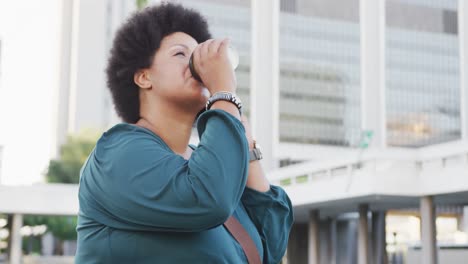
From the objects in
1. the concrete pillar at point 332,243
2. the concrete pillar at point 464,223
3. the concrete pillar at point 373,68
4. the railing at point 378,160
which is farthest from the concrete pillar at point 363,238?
the concrete pillar at point 373,68

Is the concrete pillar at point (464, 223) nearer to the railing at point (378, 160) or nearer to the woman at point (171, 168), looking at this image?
the railing at point (378, 160)

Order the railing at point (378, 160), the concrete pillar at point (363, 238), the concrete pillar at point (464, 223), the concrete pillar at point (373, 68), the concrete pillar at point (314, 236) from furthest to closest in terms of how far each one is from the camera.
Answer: the concrete pillar at point (373, 68) → the concrete pillar at point (464, 223) → the concrete pillar at point (314, 236) → the concrete pillar at point (363, 238) → the railing at point (378, 160)

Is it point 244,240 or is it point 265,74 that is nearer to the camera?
point 244,240

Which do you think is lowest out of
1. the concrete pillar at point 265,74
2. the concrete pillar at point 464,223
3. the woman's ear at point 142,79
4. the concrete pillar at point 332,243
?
the concrete pillar at point 332,243

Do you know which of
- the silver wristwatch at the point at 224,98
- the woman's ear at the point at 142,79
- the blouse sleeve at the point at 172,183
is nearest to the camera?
the blouse sleeve at the point at 172,183

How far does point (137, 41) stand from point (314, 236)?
29304mm

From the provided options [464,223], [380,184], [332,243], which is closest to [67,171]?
[464,223]

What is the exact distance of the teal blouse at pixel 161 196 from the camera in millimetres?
1213

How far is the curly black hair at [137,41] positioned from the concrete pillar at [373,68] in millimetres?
86855

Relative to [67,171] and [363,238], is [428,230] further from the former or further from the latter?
[67,171]

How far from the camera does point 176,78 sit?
4.65ft

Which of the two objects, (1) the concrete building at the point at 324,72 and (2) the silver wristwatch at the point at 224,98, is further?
(1) the concrete building at the point at 324,72

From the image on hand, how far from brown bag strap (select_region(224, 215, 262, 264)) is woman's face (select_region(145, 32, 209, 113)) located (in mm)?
233

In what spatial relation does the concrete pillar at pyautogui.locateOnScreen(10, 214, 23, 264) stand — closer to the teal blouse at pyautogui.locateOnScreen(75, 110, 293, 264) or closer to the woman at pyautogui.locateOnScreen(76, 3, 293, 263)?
the woman at pyautogui.locateOnScreen(76, 3, 293, 263)
